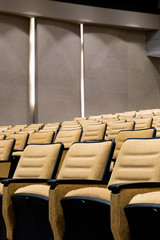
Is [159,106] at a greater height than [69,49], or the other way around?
[69,49]

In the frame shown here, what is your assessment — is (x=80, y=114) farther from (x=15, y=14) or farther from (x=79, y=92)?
(x=15, y=14)

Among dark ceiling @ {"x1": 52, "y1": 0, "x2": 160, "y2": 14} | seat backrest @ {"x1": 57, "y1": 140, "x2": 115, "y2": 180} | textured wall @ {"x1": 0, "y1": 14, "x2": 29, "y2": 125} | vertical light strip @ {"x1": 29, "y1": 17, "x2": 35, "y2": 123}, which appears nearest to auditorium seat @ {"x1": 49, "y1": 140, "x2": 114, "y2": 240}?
seat backrest @ {"x1": 57, "y1": 140, "x2": 115, "y2": 180}

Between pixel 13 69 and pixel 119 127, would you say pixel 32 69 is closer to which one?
pixel 13 69

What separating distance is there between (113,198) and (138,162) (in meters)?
0.26

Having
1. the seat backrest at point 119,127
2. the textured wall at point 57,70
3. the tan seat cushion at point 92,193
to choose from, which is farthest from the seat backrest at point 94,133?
the textured wall at point 57,70

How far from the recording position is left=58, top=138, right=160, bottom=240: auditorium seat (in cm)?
90

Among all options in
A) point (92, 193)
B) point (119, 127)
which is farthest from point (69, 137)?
point (92, 193)

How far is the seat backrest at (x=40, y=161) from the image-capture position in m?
1.42

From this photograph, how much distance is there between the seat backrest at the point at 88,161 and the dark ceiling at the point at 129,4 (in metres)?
5.81

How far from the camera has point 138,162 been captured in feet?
3.73

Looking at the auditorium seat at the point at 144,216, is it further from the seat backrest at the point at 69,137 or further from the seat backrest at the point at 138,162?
the seat backrest at the point at 69,137

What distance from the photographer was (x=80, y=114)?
6941 millimetres

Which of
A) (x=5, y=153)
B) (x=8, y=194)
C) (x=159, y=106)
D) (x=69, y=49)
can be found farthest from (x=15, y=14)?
(x=8, y=194)

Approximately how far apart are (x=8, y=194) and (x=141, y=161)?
0.45 m
